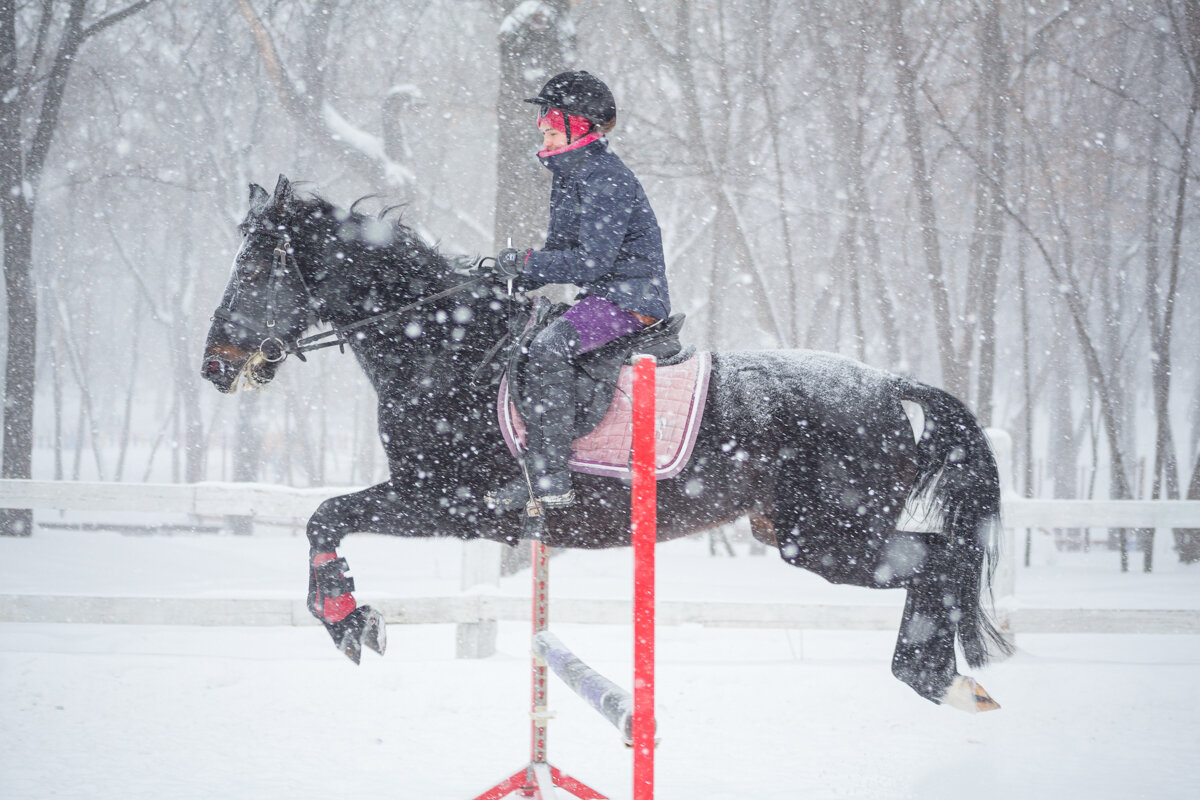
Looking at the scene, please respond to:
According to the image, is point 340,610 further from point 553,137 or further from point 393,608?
point 393,608

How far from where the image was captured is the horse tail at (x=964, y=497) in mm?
2904

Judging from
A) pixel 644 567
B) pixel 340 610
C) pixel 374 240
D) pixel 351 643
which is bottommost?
pixel 351 643

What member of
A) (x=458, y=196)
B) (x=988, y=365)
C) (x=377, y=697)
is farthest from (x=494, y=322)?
(x=458, y=196)

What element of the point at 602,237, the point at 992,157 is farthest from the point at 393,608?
the point at 992,157

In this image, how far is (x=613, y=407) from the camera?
2.84 meters

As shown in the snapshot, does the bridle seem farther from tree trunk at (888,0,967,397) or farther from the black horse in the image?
tree trunk at (888,0,967,397)

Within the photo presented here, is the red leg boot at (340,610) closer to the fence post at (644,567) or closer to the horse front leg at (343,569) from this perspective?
the horse front leg at (343,569)

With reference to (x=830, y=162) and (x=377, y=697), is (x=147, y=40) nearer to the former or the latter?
(x=830, y=162)

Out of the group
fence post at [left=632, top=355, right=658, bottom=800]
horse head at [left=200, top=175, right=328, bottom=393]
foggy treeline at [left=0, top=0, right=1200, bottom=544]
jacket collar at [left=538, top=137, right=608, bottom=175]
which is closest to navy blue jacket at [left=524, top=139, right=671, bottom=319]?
jacket collar at [left=538, top=137, right=608, bottom=175]

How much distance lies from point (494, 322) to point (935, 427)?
1764 mm

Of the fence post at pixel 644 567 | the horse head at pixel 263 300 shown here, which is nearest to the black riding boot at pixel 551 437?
the fence post at pixel 644 567

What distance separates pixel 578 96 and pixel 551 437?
1176 millimetres

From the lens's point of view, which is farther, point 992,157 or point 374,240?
point 992,157

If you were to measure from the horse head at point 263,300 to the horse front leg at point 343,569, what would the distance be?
0.58 meters
